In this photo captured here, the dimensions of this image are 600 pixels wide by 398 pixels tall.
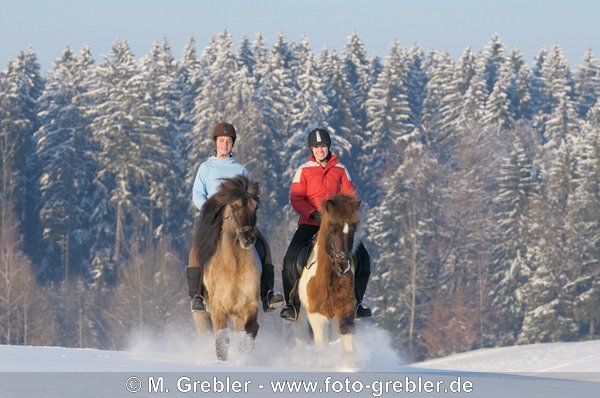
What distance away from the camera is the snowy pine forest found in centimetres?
8488

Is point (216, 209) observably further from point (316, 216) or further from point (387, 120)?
point (387, 120)

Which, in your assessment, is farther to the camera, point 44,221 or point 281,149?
point 281,149

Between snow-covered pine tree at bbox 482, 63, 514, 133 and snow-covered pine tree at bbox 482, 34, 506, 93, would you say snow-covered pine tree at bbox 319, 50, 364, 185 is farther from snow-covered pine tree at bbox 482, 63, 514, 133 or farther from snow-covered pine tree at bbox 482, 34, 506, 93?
snow-covered pine tree at bbox 482, 34, 506, 93

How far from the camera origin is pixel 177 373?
13289 mm

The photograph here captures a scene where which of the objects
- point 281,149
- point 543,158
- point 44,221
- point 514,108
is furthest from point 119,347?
point 514,108

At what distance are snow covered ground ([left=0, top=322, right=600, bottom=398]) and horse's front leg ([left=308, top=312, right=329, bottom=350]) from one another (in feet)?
0.33

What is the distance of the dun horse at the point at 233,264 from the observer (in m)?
16.1

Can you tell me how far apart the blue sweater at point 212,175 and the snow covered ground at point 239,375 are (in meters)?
1.61

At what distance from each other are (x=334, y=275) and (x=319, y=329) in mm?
601

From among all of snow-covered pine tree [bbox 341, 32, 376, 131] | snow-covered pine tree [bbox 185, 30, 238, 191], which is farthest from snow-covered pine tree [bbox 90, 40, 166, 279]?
snow-covered pine tree [bbox 341, 32, 376, 131]

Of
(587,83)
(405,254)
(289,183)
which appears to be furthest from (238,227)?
(587,83)

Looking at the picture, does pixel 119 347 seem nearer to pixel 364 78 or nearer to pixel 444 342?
pixel 444 342

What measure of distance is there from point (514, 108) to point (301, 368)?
119672mm

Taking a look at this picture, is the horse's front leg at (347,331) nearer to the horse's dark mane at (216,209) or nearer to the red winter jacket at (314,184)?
the horse's dark mane at (216,209)
